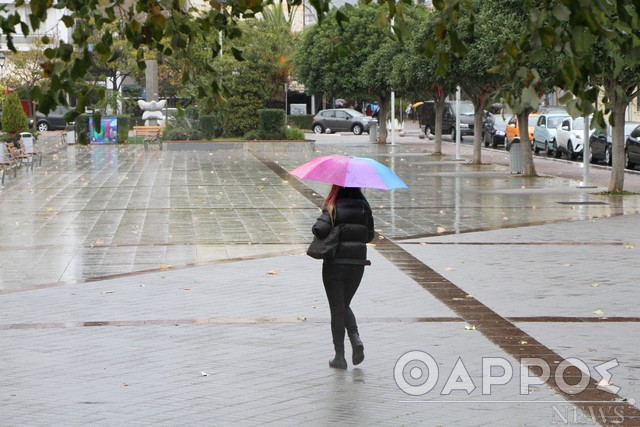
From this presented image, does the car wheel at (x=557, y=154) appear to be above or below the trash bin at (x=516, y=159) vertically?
below

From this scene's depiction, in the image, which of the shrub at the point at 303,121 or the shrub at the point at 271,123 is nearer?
the shrub at the point at 271,123

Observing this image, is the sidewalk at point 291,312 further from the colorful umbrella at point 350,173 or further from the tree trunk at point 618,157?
the tree trunk at point 618,157

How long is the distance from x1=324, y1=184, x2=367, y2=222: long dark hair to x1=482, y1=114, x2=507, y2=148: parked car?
38.2 meters

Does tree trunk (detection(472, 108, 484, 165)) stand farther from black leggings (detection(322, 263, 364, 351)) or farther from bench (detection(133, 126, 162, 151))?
black leggings (detection(322, 263, 364, 351))

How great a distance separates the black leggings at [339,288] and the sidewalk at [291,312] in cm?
29

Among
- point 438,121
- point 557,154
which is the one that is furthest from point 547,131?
point 438,121

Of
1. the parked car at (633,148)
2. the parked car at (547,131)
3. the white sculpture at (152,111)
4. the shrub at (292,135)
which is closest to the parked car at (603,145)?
the parked car at (633,148)

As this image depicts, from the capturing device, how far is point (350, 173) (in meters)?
7.75

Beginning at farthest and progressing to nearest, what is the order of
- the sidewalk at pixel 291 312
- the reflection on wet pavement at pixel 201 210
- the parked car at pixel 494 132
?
1. the parked car at pixel 494 132
2. the reflection on wet pavement at pixel 201 210
3. the sidewalk at pixel 291 312

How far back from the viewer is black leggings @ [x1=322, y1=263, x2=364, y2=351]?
307 inches

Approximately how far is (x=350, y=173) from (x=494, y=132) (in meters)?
39.4

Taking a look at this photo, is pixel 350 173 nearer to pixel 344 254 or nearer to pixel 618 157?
pixel 344 254

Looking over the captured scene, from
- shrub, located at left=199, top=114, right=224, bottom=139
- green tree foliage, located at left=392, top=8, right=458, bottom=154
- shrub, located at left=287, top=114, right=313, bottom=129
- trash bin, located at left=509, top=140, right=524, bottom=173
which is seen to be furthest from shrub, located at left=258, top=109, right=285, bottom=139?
shrub, located at left=287, top=114, right=313, bottom=129

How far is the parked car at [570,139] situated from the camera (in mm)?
35938
